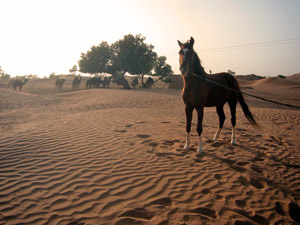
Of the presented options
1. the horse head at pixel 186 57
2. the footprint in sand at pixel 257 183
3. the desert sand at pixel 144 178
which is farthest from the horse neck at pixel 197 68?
the footprint in sand at pixel 257 183

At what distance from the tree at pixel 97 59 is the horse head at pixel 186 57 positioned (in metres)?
35.5

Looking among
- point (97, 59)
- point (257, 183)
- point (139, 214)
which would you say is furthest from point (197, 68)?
point (97, 59)

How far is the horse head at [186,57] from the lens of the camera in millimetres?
4449

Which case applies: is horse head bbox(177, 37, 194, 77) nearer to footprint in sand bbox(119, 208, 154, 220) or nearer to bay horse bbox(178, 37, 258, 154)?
bay horse bbox(178, 37, 258, 154)

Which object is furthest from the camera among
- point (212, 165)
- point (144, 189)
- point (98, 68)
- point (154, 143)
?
point (98, 68)

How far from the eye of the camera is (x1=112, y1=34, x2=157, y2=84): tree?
33.8m

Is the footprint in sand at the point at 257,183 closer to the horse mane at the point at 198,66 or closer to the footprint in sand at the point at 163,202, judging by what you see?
the footprint in sand at the point at 163,202

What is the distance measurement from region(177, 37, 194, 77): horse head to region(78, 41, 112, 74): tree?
35.5 m

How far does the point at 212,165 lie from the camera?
14.0 ft

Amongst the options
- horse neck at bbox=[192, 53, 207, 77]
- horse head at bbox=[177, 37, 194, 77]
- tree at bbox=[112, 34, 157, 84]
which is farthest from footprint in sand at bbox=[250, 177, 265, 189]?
tree at bbox=[112, 34, 157, 84]

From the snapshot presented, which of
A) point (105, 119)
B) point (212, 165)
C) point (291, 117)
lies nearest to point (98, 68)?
point (105, 119)

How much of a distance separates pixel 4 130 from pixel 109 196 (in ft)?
19.1

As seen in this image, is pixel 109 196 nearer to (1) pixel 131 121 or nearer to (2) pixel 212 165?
(2) pixel 212 165

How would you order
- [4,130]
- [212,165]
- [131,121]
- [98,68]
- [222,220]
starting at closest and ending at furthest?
[222,220] → [212,165] → [4,130] → [131,121] → [98,68]
